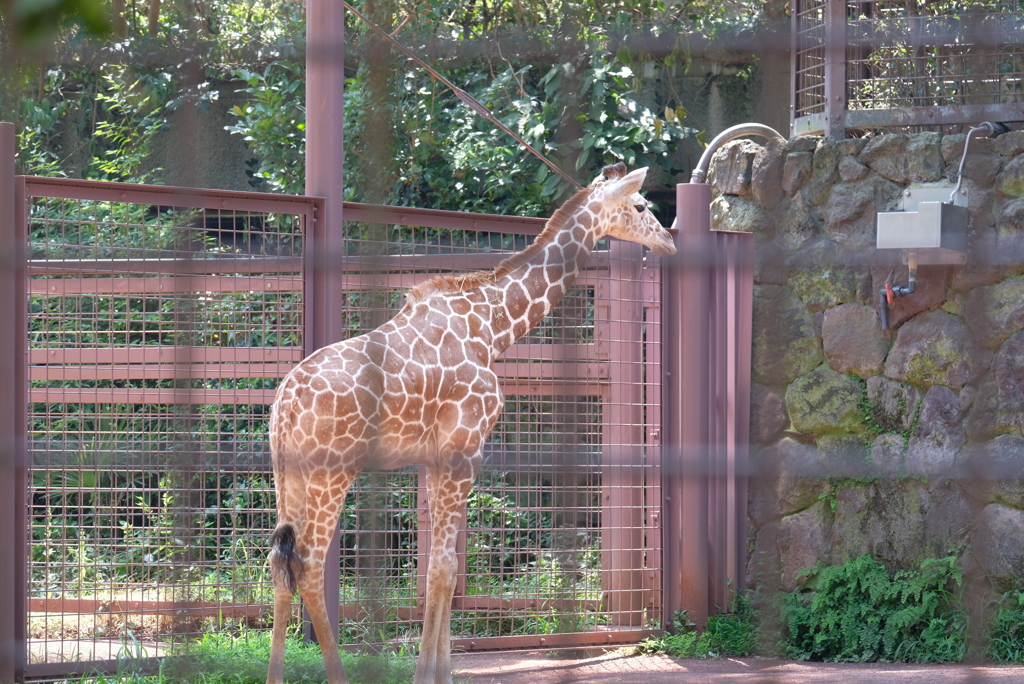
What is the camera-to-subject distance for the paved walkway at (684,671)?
12.2 feet

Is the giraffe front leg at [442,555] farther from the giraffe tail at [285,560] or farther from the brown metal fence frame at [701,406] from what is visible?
the brown metal fence frame at [701,406]

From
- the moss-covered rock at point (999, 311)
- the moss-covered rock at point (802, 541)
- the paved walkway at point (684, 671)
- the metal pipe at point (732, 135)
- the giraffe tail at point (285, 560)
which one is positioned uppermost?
the metal pipe at point (732, 135)

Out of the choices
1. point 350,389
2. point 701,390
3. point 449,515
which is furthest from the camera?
point 701,390

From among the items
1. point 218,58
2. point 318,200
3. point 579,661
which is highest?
point 218,58

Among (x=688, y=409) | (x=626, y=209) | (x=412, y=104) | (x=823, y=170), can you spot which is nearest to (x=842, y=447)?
(x=688, y=409)

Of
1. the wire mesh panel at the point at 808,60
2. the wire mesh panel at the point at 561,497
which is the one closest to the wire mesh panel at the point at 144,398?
the wire mesh panel at the point at 561,497

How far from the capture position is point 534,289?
3475 mm

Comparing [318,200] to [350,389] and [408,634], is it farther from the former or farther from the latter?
[408,634]

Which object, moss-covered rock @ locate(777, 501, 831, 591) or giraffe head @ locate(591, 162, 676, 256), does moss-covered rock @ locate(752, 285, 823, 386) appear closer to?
moss-covered rock @ locate(777, 501, 831, 591)

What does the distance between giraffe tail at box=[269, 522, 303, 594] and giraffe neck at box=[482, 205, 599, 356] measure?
2.83ft

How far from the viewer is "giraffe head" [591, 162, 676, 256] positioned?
11.8ft

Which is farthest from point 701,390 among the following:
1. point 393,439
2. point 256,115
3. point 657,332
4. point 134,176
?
point 134,176

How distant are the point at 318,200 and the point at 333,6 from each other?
669 millimetres

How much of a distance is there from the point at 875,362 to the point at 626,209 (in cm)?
173
